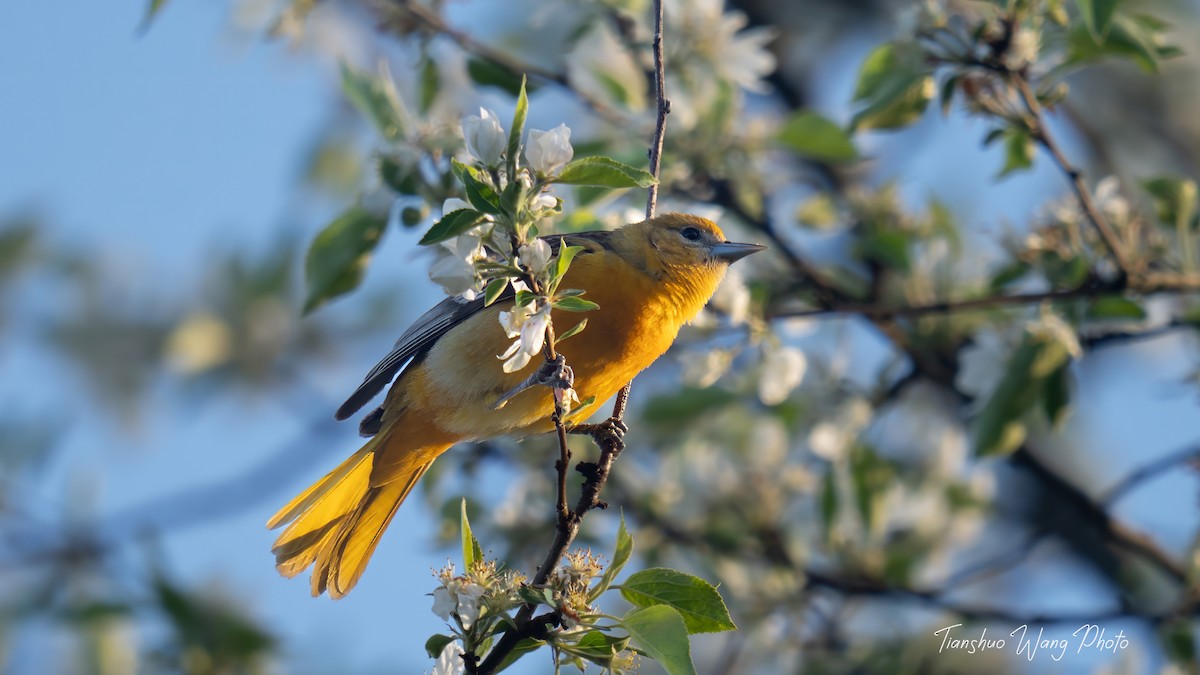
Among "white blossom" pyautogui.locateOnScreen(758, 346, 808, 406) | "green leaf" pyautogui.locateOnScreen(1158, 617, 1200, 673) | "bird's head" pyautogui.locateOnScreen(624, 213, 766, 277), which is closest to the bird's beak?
"bird's head" pyautogui.locateOnScreen(624, 213, 766, 277)

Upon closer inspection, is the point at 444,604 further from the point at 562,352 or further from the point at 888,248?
the point at 888,248

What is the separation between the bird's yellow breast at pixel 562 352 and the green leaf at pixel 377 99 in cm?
64

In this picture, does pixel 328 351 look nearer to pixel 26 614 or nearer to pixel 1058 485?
pixel 26 614

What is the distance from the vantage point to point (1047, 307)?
4.07m

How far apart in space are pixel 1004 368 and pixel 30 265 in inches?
202

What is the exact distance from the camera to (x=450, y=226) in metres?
2.22

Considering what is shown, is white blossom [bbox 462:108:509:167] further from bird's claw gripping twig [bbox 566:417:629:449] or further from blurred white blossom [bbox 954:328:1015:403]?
blurred white blossom [bbox 954:328:1015:403]

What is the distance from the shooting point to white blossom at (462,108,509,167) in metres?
2.25

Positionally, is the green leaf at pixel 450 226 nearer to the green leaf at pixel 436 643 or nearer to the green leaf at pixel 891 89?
the green leaf at pixel 436 643

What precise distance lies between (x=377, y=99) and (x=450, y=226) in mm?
1677

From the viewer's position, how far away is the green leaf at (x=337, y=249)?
142 inches

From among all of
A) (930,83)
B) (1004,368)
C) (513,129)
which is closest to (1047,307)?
(1004,368)

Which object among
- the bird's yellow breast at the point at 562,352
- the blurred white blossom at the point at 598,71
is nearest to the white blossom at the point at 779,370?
the bird's yellow breast at the point at 562,352

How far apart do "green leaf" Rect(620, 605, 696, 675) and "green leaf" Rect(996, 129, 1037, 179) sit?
2337 millimetres
